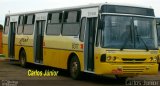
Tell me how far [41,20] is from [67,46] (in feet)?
12.3

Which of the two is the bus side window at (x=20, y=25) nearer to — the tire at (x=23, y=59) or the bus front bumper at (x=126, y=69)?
the tire at (x=23, y=59)

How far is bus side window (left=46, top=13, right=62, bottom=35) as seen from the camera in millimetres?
19517

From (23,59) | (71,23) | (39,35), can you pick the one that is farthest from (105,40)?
(23,59)

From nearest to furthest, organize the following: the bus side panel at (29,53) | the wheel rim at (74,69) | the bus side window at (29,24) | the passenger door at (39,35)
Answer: the wheel rim at (74,69) → the passenger door at (39,35) → the bus side panel at (29,53) → the bus side window at (29,24)

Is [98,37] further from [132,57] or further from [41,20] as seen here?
[41,20]

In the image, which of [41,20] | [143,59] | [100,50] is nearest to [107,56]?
[100,50]

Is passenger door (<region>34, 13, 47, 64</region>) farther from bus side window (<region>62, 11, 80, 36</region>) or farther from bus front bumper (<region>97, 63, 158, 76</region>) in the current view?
bus front bumper (<region>97, 63, 158, 76</region>)

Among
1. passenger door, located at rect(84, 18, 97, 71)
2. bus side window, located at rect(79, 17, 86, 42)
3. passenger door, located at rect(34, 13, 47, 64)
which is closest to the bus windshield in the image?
passenger door, located at rect(84, 18, 97, 71)

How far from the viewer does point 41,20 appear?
854 inches

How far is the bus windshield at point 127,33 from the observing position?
15.9m

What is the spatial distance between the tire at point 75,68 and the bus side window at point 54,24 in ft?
6.32

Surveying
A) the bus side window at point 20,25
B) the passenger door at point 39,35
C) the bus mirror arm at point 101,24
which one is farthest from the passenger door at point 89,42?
the bus side window at point 20,25

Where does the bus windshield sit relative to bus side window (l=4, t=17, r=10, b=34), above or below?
below

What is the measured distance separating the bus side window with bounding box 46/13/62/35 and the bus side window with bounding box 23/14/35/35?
2.26 metres
